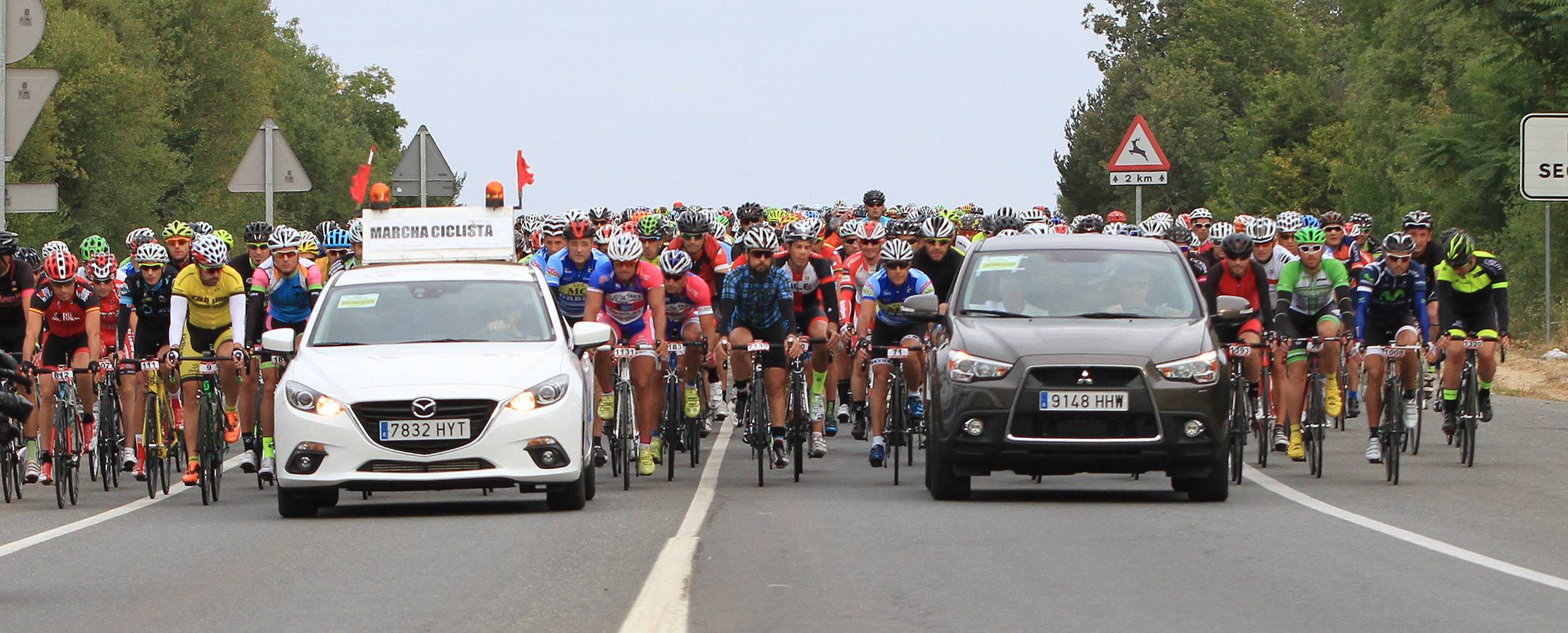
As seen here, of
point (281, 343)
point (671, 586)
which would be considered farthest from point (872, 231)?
point (671, 586)

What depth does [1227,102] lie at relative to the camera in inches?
→ 4838

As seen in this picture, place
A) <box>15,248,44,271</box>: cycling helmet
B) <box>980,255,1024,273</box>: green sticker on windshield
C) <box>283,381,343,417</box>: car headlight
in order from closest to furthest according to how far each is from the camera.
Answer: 1. <box>283,381,343,417</box>: car headlight
2. <box>980,255,1024,273</box>: green sticker on windshield
3. <box>15,248,44,271</box>: cycling helmet

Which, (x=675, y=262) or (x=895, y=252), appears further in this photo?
(x=895, y=252)

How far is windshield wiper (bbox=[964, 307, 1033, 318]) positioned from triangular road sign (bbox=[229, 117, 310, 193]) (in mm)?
11815

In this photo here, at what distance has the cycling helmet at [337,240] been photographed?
23.7 metres

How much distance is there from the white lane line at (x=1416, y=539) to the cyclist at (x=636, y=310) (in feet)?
14.2

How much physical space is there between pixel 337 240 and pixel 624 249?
525cm

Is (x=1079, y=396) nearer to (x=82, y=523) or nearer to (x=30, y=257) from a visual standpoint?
(x=82, y=523)

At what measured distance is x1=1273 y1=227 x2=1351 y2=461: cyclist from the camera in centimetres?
2070

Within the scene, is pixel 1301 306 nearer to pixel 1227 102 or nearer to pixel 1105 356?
pixel 1105 356

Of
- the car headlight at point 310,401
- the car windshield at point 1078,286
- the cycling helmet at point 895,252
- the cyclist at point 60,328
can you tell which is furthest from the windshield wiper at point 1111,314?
the cyclist at point 60,328

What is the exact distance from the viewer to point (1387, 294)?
20.8m

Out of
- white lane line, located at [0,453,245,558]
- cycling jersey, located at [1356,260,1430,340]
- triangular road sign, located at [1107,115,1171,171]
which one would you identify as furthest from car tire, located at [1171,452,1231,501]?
triangular road sign, located at [1107,115,1171,171]

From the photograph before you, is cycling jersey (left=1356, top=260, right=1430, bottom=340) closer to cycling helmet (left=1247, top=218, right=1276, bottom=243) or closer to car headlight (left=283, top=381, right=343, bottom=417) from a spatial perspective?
cycling helmet (left=1247, top=218, right=1276, bottom=243)
